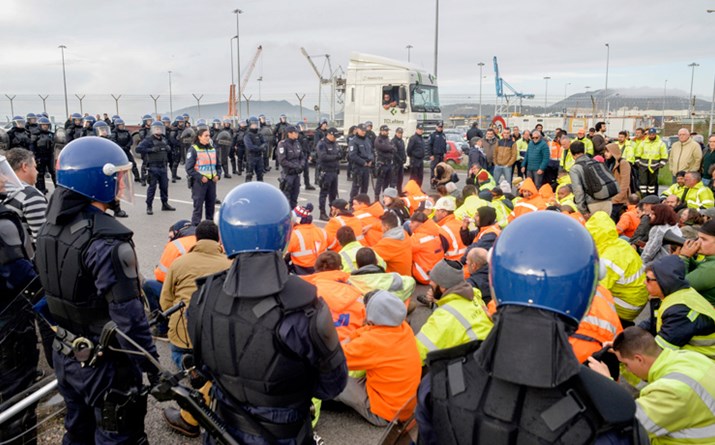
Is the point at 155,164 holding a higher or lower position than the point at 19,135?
lower

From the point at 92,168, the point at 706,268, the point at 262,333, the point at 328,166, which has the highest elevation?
the point at 92,168

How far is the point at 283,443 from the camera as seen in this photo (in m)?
2.18

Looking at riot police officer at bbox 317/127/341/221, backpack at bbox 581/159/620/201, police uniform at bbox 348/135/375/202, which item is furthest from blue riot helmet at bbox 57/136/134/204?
police uniform at bbox 348/135/375/202

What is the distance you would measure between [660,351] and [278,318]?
222cm

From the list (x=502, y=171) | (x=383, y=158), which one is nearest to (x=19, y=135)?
(x=383, y=158)

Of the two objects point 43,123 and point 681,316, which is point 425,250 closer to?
point 681,316

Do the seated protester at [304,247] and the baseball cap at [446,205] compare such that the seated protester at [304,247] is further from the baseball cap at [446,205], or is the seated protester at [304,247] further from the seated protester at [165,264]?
the baseball cap at [446,205]

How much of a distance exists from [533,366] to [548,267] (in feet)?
0.90

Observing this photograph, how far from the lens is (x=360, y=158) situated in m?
12.5

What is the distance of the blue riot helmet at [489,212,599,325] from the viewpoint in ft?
4.58

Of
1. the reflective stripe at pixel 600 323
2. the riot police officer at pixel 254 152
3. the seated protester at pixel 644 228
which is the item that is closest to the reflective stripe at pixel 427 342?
the reflective stripe at pixel 600 323

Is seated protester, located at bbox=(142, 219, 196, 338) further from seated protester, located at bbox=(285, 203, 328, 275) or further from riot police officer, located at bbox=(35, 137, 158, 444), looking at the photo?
riot police officer, located at bbox=(35, 137, 158, 444)

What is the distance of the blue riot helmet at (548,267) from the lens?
4.58 feet

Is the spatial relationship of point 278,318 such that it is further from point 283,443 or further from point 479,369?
point 479,369
